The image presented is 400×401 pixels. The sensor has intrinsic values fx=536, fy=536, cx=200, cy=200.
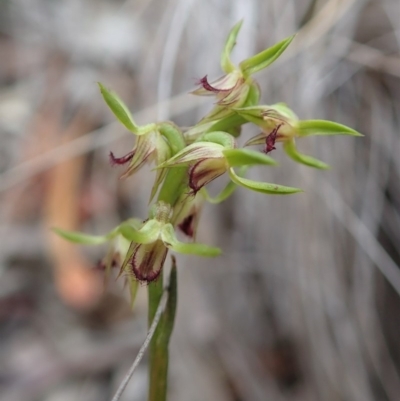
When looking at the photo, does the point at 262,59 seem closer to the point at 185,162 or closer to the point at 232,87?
the point at 232,87

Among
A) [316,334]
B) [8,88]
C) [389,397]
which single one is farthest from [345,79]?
[8,88]

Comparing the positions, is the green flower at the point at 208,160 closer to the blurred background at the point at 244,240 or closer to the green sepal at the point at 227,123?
the green sepal at the point at 227,123

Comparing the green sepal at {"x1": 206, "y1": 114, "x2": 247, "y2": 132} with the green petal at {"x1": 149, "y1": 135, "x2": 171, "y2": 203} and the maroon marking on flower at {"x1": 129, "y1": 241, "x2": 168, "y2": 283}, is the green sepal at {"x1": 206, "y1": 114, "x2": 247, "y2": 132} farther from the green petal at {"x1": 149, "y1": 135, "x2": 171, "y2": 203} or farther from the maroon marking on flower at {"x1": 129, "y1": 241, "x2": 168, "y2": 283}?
the maroon marking on flower at {"x1": 129, "y1": 241, "x2": 168, "y2": 283}

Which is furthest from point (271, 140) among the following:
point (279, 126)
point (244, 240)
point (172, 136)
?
point (244, 240)

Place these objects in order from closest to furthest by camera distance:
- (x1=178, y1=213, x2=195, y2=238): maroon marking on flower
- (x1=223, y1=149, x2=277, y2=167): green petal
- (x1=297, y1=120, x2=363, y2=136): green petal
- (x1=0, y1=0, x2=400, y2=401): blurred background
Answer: (x1=223, y1=149, x2=277, y2=167): green petal
(x1=297, y1=120, x2=363, y2=136): green petal
(x1=178, y1=213, x2=195, y2=238): maroon marking on flower
(x1=0, y1=0, x2=400, y2=401): blurred background

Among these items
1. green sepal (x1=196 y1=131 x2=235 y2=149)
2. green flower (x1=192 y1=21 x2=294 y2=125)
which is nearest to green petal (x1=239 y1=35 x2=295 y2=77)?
green flower (x1=192 y1=21 x2=294 y2=125)

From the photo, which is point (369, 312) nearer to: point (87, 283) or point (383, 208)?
point (383, 208)
